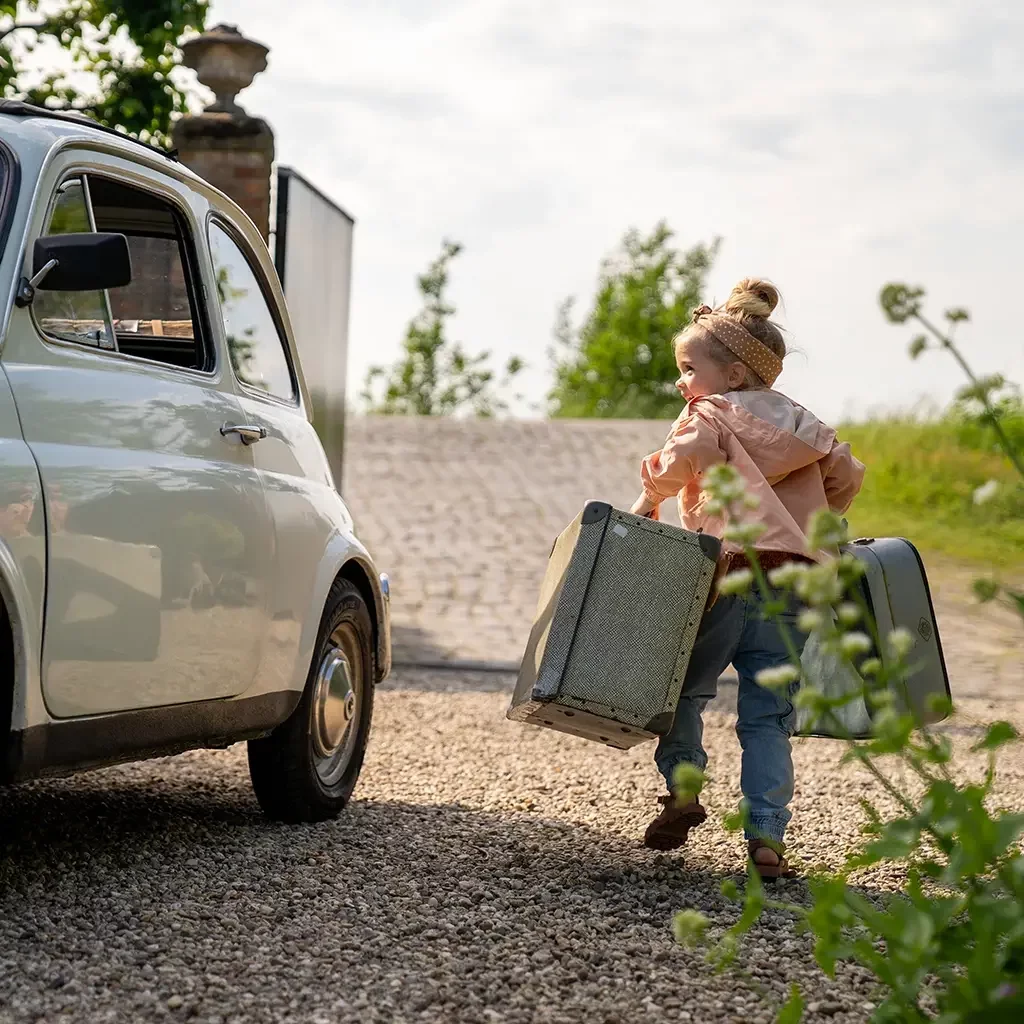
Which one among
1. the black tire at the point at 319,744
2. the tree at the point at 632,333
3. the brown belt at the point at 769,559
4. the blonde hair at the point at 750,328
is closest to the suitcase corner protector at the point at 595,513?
the brown belt at the point at 769,559

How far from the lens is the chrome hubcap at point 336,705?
4.95m

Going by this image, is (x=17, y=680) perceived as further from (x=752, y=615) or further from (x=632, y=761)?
(x=632, y=761)

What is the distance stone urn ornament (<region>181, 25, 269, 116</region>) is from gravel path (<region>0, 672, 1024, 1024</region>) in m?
4.73

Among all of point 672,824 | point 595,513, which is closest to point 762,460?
point 595,513

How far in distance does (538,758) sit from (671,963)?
3.54 m

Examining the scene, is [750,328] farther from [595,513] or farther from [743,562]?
[595,513]

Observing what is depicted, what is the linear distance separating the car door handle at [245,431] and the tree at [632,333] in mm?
30667

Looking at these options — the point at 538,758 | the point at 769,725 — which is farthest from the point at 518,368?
the point at 769,725

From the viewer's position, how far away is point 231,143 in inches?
367

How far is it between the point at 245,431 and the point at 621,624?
3.86 ft

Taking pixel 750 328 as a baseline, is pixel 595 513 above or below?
below

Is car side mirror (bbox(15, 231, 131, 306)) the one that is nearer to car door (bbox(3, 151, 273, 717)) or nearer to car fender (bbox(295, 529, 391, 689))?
car door (bbox(3, 151, 273, 717))

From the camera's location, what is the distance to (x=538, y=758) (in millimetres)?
6965

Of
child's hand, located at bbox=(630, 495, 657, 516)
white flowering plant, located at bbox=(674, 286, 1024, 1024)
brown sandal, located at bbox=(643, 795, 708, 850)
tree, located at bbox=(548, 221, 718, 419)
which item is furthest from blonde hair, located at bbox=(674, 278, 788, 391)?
tree, located at bbox=(548, 221, 718, 419)
